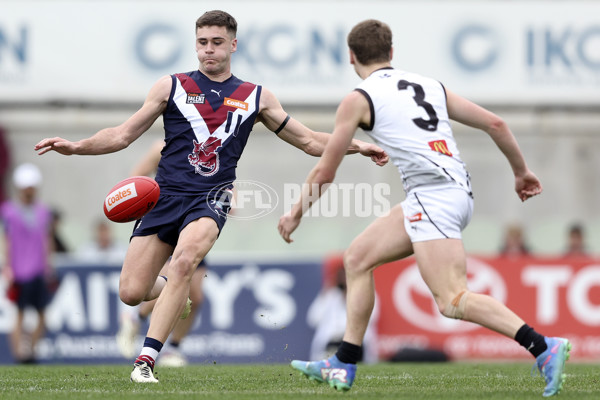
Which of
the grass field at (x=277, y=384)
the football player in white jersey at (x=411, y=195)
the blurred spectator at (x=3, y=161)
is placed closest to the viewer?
the football player in white jersey at (x=411, y=195)

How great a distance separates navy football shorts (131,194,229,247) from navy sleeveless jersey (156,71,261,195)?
2.6 inches

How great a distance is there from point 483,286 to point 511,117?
4.31 meters

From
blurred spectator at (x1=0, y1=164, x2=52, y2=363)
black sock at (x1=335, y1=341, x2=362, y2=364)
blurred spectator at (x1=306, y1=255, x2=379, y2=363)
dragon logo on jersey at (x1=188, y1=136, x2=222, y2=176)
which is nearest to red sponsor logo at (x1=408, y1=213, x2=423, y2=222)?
black sock at (x1=335, y1=341, x2=362, y2=364)

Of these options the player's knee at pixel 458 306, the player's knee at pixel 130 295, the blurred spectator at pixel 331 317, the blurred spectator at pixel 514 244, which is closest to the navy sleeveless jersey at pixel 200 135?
the player's knee at pixel 130 295

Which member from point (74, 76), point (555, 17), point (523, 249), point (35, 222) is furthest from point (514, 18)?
point (35, 222)

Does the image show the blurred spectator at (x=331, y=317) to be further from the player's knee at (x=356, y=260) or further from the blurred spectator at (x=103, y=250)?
the player's knee at (x=356, y=260)

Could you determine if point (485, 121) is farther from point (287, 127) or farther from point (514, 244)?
point (514, 244)

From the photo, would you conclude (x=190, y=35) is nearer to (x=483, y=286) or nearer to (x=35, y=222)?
(x=35, y=222)

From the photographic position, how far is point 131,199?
6930mm

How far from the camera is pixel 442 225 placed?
602cm

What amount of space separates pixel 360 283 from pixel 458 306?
2.08ft

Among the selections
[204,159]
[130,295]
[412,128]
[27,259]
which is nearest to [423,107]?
[412,128]

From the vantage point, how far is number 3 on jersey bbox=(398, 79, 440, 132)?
20.3 feet

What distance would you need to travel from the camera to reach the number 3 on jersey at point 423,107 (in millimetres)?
6199
